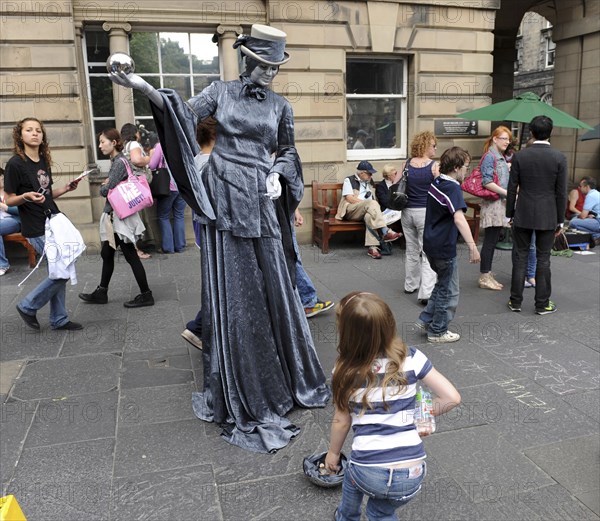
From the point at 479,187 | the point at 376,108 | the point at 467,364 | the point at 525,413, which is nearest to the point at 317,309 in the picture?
the point at 467,364

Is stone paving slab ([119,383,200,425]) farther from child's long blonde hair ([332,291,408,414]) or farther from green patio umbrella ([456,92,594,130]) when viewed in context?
green patio umbrella ([456,92,594,130])

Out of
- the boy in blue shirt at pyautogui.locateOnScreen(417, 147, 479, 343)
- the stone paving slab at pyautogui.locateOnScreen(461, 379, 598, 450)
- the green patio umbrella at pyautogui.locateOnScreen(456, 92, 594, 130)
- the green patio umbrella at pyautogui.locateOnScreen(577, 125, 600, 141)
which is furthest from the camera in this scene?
the green patio umbrella at pyautogui.locateOnScreen(577, 125, 600, 141)

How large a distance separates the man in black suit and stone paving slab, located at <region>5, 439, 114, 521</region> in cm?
437

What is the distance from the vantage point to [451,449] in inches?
133

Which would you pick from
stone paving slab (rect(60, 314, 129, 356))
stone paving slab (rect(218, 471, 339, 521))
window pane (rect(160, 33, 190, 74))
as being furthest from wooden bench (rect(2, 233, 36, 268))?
stone paving slab (rect(218, 471, 339, 521))

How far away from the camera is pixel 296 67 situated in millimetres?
9109

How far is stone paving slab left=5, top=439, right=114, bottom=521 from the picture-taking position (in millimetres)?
2848

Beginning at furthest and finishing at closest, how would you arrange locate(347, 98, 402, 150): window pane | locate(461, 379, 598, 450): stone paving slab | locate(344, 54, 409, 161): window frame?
locate(347, 98, 402, 150): window pane
locate(344, 54, 409, 161): window frame
locate(461, 379, 598, 450): stone paving slab

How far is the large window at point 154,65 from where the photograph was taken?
29.0 ft

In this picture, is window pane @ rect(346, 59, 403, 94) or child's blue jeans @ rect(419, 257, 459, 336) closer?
child's blue jeans @ rect(419, 257, 459, 336)

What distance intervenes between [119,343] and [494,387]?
10.3 ft

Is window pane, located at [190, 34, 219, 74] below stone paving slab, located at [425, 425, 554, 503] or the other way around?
the other way around

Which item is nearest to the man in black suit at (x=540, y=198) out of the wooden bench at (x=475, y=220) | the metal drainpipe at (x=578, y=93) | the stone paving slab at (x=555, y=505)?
the wooden bench at (x=475, y=220)

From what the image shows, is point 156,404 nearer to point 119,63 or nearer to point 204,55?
point 119,63
